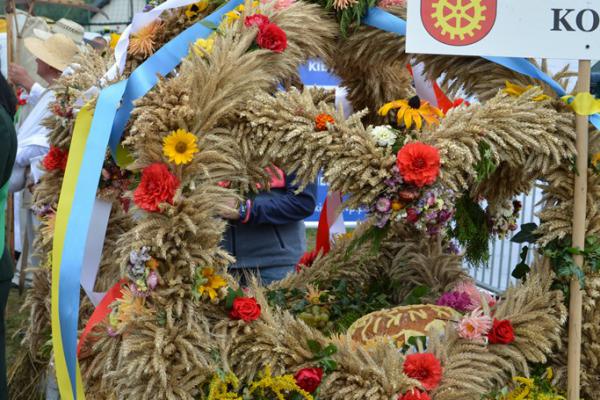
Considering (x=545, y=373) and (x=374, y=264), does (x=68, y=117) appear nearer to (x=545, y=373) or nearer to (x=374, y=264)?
(x=374, y=264)

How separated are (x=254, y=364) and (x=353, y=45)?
1073 mm

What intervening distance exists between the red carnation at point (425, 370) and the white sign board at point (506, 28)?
2.71ft

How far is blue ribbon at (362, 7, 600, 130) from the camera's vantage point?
84.1 inches

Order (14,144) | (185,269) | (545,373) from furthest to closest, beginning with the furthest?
(14,144), (545,373), (185,269)

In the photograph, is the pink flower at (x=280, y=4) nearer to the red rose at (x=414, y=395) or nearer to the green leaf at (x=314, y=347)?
the green leaf at (x=314, y=347)

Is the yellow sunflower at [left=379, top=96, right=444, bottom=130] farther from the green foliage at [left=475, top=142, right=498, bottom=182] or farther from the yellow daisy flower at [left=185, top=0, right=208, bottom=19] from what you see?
the yellow daisy flower at [left=185, top=0, right=208, bottom=19]

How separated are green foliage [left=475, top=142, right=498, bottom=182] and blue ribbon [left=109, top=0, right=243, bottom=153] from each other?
838 mm

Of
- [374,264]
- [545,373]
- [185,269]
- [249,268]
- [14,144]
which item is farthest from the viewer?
[249,268]

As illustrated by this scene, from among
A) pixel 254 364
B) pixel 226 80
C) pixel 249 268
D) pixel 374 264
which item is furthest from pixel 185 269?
pixel 249 268

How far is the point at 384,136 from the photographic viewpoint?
1999 mm

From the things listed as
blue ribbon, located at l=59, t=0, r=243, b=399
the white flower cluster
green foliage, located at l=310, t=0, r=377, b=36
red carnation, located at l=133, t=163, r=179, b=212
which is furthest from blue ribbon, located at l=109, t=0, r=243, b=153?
the white flower cluster

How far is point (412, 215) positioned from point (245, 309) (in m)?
0.51

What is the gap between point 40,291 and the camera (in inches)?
103

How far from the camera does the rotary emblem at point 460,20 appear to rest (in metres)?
2.03
